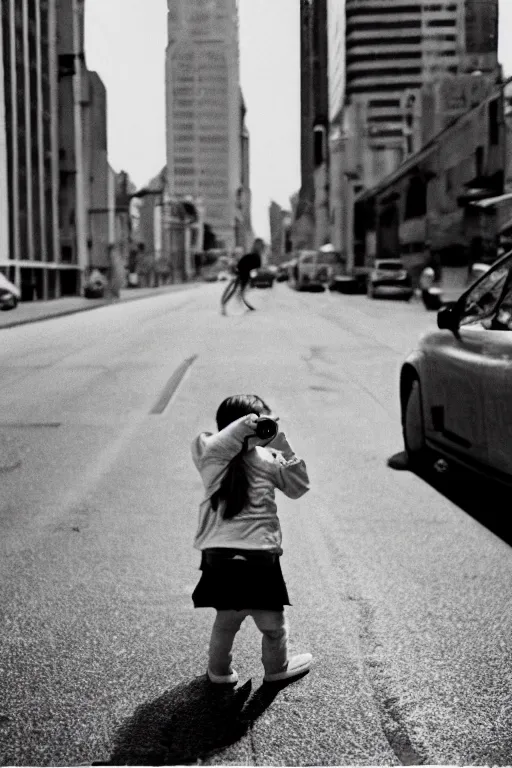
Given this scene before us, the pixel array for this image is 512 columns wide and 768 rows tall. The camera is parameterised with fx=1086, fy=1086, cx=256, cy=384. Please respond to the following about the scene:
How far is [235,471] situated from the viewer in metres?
3.62

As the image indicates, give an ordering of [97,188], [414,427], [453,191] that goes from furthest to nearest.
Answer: [97,188] → [453,191] → [414,427]

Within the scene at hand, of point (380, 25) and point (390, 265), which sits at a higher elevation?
point (380, 25)

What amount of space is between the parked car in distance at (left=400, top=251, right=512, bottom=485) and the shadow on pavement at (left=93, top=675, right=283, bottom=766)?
287 centimetres

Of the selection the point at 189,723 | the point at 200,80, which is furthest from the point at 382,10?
the point at 189,723

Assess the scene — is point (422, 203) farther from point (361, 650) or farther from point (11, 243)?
point (361, 650)

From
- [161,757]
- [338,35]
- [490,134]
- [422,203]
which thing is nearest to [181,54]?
[338,35]

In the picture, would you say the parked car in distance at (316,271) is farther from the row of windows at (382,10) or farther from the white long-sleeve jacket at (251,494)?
the white long-sleeve jacket at (251,494)

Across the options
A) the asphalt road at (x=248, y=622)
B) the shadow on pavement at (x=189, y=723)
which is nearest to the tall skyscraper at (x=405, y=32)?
the asphalt road at (x=248, y=622)

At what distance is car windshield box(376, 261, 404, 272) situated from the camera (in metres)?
51.4

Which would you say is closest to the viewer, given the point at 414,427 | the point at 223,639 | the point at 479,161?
the point at 223,639

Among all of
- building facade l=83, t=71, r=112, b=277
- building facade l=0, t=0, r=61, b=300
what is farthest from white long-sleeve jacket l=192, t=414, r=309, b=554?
building facade l=83, t=71, r=112, b=277

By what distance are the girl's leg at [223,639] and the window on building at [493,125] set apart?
166 ft

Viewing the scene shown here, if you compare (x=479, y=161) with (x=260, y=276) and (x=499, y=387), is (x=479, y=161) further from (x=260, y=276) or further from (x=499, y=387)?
(x=499, y=387)

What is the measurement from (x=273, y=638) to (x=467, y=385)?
11.9 feet
